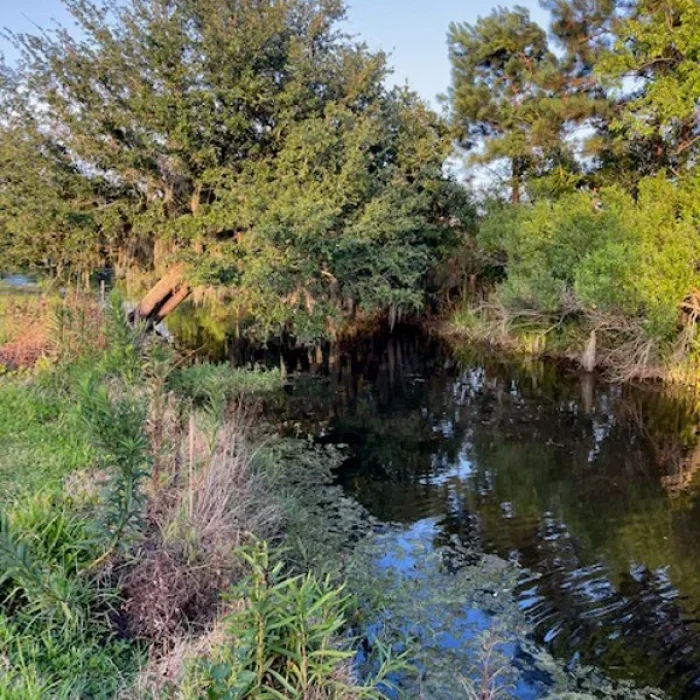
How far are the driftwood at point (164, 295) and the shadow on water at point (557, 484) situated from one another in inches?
130

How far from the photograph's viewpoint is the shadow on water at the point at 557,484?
482cm

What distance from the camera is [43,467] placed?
17.2 feet

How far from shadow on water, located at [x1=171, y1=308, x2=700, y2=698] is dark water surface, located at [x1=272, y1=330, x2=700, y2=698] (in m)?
0.02

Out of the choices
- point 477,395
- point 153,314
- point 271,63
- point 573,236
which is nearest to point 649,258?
point 573,236

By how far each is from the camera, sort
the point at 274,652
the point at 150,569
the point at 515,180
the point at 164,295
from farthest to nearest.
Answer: the point at 515,180 → the point at 164,295 → the point at 150,569 → the point at 274,652

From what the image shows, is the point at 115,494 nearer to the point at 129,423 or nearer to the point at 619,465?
the point at 129,423

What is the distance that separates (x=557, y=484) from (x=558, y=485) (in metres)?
0.03

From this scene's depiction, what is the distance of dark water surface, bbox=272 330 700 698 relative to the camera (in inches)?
190

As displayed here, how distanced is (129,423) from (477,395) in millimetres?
9658

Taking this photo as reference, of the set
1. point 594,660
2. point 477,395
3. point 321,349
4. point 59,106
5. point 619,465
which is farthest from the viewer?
point 321,349

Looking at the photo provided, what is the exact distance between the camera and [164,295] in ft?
44.9

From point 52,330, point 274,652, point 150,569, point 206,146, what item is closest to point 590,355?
point 206,146

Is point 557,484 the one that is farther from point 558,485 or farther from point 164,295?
point 164,295

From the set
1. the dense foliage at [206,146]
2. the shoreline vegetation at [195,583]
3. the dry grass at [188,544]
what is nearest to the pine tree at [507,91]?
the dense foliage at [206,146]
